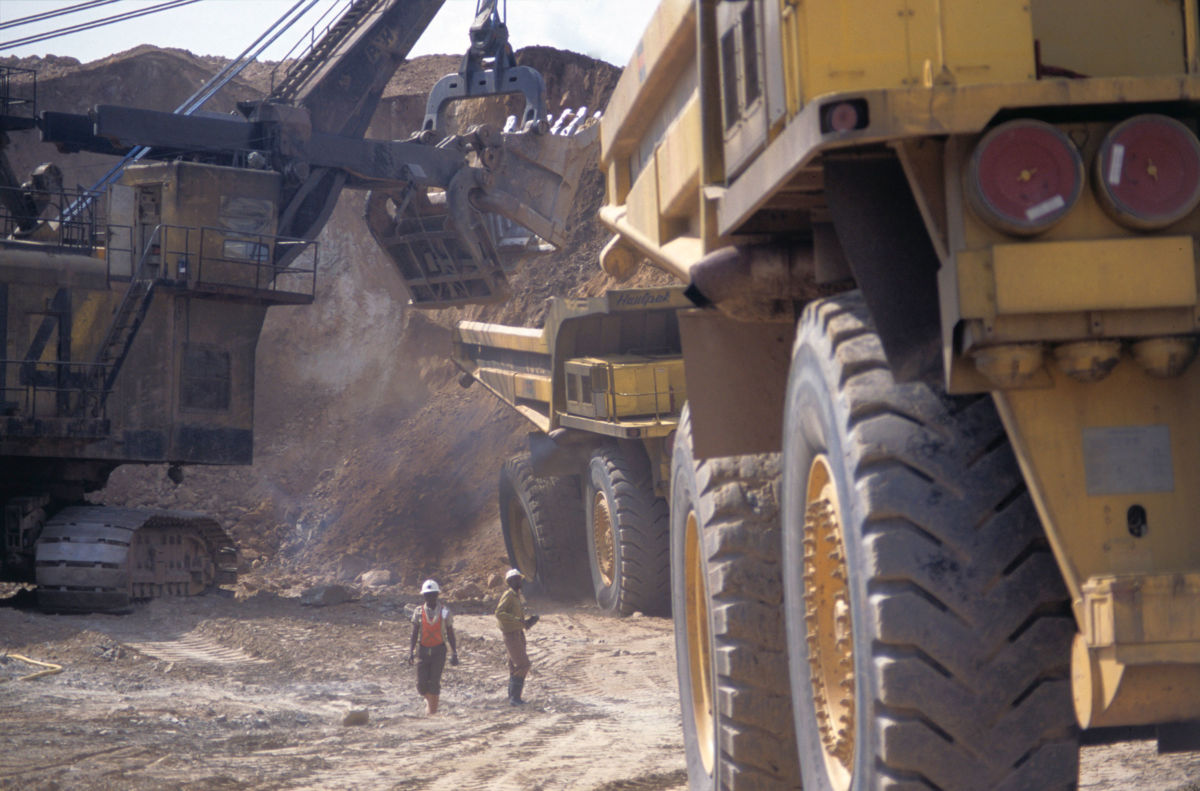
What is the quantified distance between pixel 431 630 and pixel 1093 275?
907cm

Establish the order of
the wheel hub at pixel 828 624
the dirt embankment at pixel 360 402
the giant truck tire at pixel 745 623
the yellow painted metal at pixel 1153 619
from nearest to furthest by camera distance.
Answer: the yellow painted metal at pixel 1153 619 → the wheel hub at pixel 828 624 → the giant truck tire at pixel 745 623 → the dirt embankment at pixel 360 402

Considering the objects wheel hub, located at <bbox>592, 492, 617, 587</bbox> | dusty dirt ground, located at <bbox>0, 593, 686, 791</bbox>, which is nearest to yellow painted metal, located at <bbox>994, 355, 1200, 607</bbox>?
dusty dirt ground, located at <bbox>0, 593, 686, 791</bbox>

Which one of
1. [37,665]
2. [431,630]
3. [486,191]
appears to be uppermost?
[486,191]

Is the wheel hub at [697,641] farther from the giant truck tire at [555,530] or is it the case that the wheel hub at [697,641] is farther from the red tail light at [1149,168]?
the giant truck tire at [555,530]

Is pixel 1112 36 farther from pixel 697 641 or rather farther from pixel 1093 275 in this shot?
pixel 697 641

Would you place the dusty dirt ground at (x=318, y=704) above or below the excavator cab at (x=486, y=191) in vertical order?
below

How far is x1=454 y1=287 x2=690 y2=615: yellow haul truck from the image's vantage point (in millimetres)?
14219

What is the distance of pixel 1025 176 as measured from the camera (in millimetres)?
2420

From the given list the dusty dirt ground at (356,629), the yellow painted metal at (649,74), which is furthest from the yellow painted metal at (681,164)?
the dusty dirt ground at (356,629)

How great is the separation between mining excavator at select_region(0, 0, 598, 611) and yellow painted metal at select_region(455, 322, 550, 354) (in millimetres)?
492

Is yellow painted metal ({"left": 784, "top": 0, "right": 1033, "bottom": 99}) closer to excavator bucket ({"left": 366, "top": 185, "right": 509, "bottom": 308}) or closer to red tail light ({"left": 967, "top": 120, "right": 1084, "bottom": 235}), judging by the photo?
red tail light ({"left": 967, "top": 120, "right": 1084, "bottom": 235})

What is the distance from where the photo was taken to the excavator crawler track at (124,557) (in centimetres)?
1522

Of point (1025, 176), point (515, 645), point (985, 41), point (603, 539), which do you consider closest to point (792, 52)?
point (985, 41)

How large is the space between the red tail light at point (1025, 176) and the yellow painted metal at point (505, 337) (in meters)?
13.5
